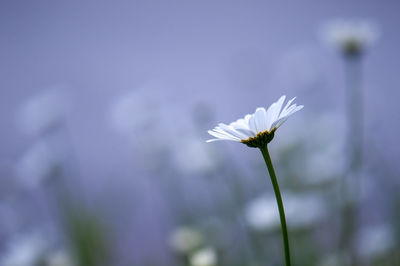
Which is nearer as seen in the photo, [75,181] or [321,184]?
[321,184]

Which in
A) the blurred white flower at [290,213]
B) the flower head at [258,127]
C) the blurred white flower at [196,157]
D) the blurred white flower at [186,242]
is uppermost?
the blurred white flower at [196,157]

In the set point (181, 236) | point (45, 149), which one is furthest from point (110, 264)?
point (181, 236)

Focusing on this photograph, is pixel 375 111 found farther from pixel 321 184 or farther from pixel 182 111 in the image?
pixel 182 111

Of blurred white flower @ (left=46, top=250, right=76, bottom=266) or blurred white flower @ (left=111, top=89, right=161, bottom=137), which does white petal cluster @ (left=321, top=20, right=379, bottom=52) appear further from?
blurred white flower @ (left=46, top=250, right=76, bottom=266)

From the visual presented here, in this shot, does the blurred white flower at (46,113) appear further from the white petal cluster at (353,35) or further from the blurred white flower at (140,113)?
the white petal cluster at (353,35)

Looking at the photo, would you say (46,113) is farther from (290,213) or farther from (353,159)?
(353,159)

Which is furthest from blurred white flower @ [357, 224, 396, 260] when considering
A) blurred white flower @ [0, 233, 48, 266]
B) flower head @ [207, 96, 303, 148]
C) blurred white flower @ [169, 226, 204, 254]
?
blurred white flower @ [0, 233, 48, 266]

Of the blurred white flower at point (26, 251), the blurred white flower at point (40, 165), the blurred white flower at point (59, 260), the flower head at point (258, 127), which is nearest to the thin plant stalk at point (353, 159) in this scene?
the flower head at point (258, 127)
